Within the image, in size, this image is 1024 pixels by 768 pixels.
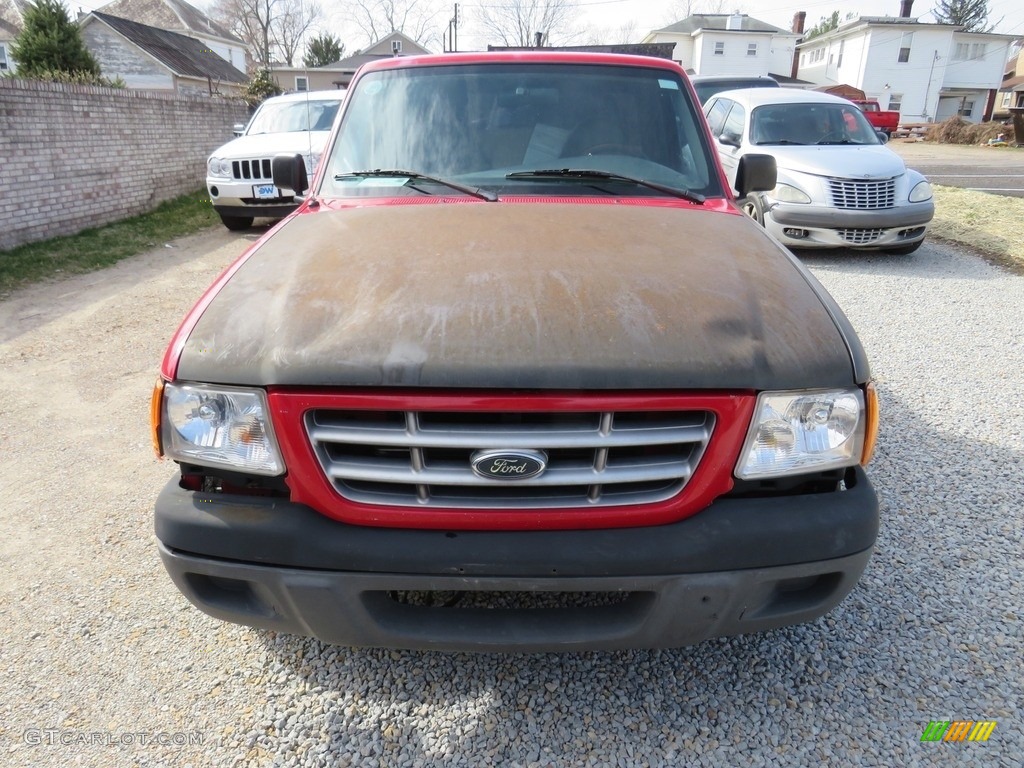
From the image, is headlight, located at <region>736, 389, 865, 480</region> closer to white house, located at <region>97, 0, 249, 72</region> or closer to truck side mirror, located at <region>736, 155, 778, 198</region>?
truck side mirror, located at <region>736, 155, 778, 198</region>

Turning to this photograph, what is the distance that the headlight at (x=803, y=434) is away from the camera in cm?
178

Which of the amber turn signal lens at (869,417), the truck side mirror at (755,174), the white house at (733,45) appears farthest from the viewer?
the white house at (733,45)

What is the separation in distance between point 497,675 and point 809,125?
345 inches

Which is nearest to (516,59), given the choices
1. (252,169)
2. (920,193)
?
(920,193)

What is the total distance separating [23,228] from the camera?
857cm

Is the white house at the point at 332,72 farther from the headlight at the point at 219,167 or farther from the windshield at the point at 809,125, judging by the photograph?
the windshield at the point at 809,125

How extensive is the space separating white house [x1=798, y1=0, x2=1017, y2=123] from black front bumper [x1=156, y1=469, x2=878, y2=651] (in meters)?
52.5

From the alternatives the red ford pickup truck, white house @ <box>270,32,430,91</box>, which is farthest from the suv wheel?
white house @ <box>270,32,430,91</box>

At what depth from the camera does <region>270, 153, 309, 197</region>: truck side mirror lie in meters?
3.44

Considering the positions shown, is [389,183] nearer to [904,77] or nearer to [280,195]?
[280,195]

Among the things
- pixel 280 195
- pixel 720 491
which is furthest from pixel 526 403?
pixel 280 195

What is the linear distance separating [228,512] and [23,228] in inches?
349

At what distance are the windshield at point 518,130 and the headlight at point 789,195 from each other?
526cm

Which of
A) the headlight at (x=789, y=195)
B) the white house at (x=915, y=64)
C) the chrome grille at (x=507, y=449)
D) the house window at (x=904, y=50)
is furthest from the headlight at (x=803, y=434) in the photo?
the house window at (x=904, y=50)
